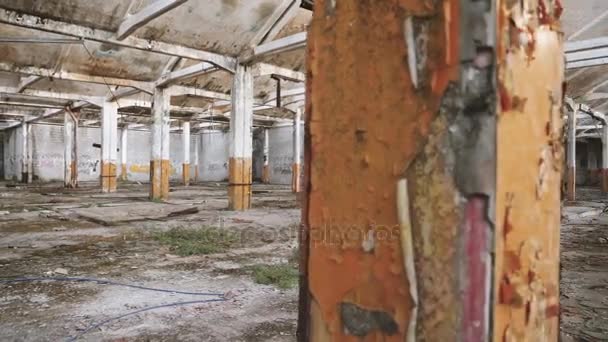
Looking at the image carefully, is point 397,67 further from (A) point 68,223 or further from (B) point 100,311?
(A) point 68,223

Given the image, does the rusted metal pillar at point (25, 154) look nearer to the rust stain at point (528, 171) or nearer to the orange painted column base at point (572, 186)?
the orange painted column base at point (572, 186)

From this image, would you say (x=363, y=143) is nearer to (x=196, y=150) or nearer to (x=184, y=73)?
(x=184, y=73)

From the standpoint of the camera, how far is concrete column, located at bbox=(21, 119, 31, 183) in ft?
79.6

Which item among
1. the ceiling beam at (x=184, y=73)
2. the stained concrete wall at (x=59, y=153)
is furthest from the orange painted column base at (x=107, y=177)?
the stained concrete wall at (x=59, y=153)

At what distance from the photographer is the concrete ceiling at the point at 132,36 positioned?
28.4 feet

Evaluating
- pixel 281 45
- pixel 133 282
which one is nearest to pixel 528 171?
pixel 133 282

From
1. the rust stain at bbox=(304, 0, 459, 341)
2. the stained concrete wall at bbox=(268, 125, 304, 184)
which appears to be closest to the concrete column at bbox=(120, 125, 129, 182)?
the stained concrete wall at bbox=(268, 125, 304, 184)

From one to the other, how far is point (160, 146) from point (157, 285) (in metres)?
10.9

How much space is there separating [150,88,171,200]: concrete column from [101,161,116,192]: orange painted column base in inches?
144

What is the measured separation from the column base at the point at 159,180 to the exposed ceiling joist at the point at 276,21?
5731mm

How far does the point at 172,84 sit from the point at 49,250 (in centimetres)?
895

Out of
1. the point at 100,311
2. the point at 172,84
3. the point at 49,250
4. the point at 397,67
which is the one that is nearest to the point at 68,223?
the point at 49,250

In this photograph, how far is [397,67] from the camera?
87cm

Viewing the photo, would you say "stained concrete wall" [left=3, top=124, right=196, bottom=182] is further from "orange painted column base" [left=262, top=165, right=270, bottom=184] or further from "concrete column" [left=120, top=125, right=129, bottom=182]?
"orange painted column base" [left=262, top=165, right=270, bottom=184]
